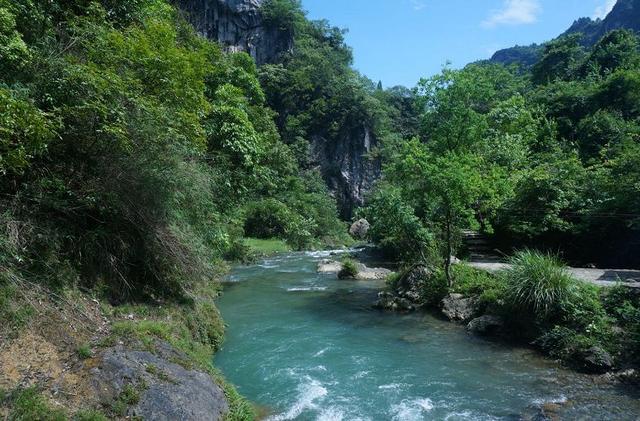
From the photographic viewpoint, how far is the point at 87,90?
332 inches

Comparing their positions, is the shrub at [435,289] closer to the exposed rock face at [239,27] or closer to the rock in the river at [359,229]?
the rock in the river at [359,229]

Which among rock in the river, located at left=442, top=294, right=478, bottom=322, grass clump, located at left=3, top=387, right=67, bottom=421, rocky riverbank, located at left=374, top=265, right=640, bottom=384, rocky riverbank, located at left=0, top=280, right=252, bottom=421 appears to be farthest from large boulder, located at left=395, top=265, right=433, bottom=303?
grass clump, located at left=3, top=387, right=67, bottom=421

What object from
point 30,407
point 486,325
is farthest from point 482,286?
point 30,407

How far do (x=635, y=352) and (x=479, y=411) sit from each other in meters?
4.67

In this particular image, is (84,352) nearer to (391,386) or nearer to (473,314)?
(391,386)

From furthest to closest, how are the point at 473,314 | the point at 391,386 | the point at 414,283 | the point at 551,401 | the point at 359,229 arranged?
the point at 359,229 → the point at 414,283 → the point at 473,314 → the point at 391,386 → the point at 551,401

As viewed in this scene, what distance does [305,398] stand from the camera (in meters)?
9.41

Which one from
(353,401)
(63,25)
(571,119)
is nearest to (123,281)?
(353,401)

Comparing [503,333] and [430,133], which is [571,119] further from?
[503,333]

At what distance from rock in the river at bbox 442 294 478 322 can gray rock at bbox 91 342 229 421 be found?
9893mm

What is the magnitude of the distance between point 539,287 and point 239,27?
65574 mm

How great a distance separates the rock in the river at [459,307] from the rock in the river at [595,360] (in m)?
4.30

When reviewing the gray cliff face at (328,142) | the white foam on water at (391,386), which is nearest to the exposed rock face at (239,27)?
the gray cliff face at (328,142)

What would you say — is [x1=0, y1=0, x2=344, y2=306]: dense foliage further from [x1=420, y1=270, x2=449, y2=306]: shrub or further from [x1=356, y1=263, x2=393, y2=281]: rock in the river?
[x1=356, y1=263, x2=393, y2=281]: rock in the river
